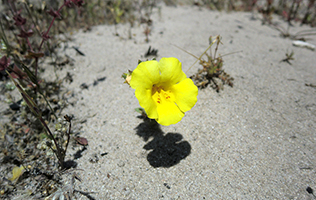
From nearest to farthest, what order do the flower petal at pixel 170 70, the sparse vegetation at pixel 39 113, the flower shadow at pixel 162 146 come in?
1. the flower petal at pixel 170 70
2. the sparse vegetation at pixel 39 113
3. the flower shadow at pixel 162 146

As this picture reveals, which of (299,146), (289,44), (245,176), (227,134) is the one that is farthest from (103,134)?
(289,44)

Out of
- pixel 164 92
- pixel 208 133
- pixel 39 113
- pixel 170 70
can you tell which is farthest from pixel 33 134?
pixel 208 133

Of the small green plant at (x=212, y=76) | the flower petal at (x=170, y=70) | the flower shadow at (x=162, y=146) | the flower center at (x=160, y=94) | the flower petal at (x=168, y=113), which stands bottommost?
the flower shadow at (x=162, y=146)

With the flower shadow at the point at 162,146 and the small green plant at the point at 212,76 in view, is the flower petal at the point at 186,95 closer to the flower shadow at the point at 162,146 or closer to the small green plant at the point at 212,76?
the flower shadow at the point at 162,146

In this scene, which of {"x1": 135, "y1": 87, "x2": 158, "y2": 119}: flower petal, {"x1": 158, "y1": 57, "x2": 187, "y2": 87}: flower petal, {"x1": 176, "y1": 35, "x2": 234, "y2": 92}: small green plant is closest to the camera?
{"x1": 135, "y1": 87, "x2": 158, "y2": 119}: flower petal

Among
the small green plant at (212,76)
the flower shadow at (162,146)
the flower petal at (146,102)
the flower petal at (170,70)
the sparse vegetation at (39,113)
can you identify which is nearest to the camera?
the flower petal at (146,102)

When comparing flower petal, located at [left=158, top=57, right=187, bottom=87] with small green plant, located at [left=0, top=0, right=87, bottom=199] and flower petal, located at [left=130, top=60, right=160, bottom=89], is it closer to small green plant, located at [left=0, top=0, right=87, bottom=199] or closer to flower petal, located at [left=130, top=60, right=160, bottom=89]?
flower petal, located at [left=130, top=60, right=160, bottom=89]

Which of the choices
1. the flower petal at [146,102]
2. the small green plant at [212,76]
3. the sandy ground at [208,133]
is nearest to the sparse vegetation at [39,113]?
the small green plant at [212,76]

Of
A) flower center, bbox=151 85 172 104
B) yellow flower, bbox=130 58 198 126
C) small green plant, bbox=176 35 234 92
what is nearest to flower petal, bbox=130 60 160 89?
yellow flower, bbox=130 58 198 126

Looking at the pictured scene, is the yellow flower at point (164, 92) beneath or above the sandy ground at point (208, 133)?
above
